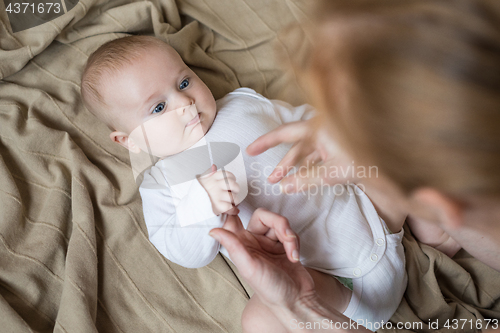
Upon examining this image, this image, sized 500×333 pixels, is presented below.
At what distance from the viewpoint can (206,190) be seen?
0.83 metres

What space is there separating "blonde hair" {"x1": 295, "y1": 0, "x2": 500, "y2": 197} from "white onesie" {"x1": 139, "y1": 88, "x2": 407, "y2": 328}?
1.57 feet

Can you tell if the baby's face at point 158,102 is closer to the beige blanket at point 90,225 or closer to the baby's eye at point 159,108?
the baby's eye at point 159,108

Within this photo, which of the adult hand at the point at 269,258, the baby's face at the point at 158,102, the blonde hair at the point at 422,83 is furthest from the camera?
the baby's face at the point at 158,102

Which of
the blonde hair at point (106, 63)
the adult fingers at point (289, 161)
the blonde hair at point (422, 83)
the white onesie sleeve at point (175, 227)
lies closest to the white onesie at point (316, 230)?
the white onesie sleeve at point (175, 227)

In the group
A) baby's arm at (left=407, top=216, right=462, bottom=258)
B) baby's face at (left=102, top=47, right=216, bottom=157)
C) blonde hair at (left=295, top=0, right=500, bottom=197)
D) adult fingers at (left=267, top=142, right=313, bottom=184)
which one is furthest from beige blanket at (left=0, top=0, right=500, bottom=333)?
blonde hair at (left=295, top=0, right=500, bottom=197)

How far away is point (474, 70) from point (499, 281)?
2.68 feet

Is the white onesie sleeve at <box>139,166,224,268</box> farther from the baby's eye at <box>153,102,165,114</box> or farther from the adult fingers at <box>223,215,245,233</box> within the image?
the baby's eye at <box>153,102,165,114</box>

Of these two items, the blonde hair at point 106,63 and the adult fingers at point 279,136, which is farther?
the blonde hair at point 106,63

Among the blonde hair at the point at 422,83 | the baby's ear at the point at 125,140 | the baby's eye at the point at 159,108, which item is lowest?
the baby's ear at the point at 125,140

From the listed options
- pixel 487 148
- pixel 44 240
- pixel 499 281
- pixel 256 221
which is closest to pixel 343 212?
pixel 256 221

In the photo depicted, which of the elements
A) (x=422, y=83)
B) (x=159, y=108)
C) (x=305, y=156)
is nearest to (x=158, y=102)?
(x=159, y=108)

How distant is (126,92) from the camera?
0.93 meters

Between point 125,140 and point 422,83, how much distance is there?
2.75ft

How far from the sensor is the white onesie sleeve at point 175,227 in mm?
846
